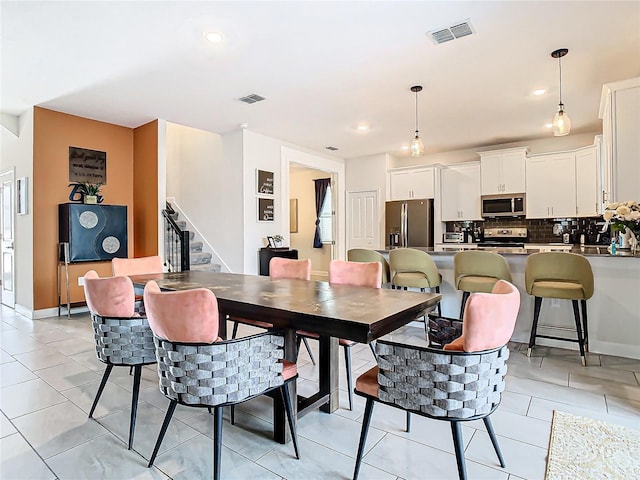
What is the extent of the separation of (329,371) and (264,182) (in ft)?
14.3

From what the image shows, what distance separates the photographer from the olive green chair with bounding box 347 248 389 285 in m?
4.13

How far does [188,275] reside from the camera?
3.17 m

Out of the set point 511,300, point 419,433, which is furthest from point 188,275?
point 511,300

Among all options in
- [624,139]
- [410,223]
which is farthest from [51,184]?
[624,139]

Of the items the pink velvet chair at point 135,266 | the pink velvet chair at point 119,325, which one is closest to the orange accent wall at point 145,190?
the pink velvet chair at point 135,266

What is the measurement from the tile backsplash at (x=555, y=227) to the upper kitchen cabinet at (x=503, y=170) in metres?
0.70

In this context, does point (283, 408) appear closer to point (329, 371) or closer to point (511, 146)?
point (329, 371)

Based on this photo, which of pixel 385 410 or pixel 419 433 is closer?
pixel 419 433

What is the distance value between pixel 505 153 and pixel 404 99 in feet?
9.73

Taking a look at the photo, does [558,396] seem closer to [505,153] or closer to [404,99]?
[404,99]

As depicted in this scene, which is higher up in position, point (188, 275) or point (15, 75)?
point (15, 75)

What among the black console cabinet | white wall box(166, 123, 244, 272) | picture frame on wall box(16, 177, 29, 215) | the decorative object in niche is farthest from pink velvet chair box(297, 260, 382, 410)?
picture frame on wall box(16, 177, 29, 215)

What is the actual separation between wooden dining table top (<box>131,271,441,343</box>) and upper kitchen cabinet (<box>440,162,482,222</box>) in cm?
524

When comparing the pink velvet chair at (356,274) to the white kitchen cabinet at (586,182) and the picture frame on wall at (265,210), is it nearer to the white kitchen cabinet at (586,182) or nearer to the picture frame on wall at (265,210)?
the picture frame on wall at (265,210)
